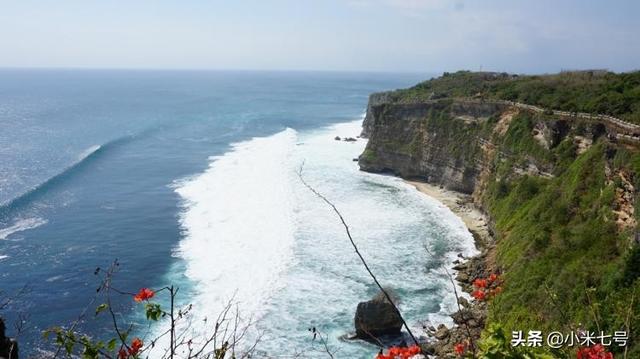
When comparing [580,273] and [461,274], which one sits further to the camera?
[461,274]

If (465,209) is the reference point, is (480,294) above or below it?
above

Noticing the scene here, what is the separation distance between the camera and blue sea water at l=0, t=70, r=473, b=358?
3556cm

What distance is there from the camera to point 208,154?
3440 inches

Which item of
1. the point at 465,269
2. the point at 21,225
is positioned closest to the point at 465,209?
the point at 465,269

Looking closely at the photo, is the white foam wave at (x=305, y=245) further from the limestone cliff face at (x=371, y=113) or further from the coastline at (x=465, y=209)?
the limestone cliff face at (x=371, y=113)

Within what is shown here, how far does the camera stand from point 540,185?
46.5m

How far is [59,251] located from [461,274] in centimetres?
3433

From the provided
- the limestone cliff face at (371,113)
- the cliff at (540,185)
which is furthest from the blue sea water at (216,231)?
the limestone cliff face at (371,113)

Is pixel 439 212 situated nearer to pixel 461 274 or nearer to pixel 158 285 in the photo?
pixel 461 274

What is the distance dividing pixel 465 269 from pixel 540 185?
12.1 meters

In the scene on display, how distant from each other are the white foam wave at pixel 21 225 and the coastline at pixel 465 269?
132ft

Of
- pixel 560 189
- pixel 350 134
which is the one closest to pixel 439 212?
pixel 560 189

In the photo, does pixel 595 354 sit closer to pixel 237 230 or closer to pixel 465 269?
pixel 465 269

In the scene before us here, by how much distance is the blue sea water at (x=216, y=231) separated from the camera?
117 ft
